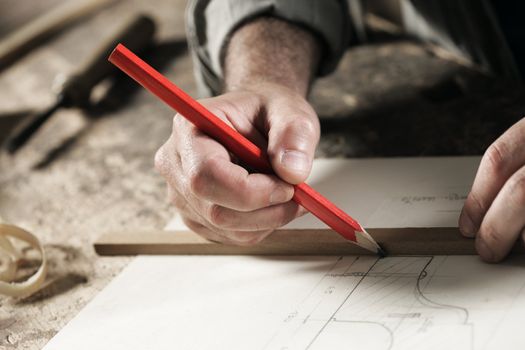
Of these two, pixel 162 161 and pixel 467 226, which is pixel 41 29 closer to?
pixel 162 161

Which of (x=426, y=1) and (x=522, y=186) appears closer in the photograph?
(x=522, y=186)

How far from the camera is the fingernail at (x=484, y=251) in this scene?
24.4 inches

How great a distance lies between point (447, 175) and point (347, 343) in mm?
318

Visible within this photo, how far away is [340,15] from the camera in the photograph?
1091 mm

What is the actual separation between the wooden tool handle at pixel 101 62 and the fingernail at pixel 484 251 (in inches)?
35.8

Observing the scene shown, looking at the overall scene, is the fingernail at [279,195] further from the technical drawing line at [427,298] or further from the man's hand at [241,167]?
the technical drawing line at [427,298]

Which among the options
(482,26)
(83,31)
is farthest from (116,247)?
(83,31)

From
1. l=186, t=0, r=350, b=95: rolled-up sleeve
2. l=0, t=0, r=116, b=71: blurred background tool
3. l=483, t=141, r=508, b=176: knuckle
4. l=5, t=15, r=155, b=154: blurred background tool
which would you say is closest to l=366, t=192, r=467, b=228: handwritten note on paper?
l=483, t=141, r=508, b=176: knuckle

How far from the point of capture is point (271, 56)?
0.94m

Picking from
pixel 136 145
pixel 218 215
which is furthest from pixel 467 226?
pixel 136 145

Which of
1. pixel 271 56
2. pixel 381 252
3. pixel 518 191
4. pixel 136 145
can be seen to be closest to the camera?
pixel 518 191

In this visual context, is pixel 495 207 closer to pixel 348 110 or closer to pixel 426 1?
pixel 348 110

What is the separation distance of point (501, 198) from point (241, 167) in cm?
26

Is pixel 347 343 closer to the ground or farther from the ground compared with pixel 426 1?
closer to the ground
